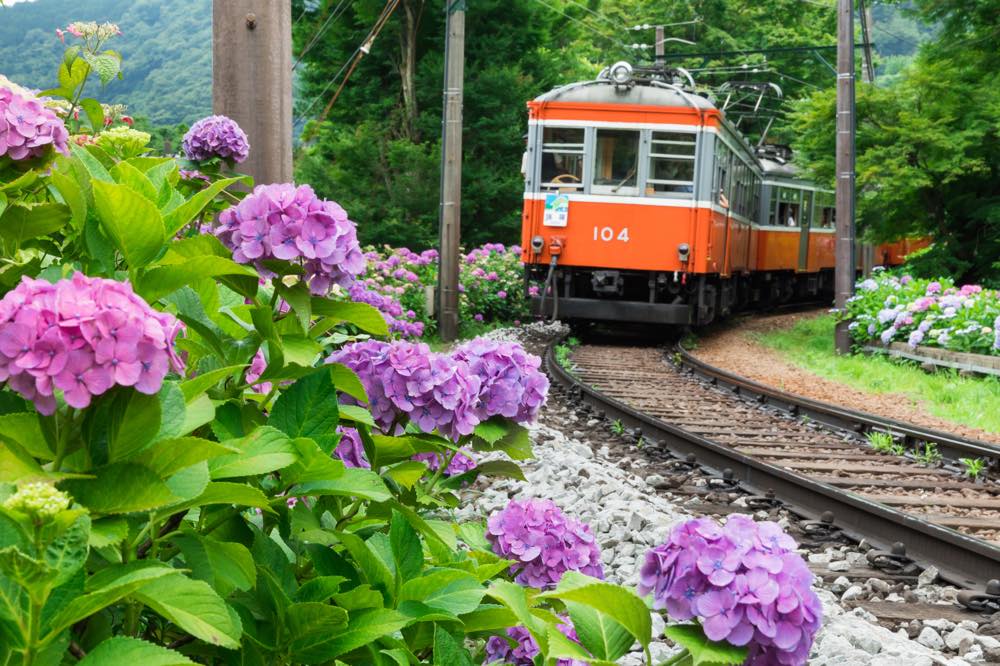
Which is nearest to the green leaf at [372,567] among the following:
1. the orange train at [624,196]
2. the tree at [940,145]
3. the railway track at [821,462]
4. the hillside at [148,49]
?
the railway track at [821,462]

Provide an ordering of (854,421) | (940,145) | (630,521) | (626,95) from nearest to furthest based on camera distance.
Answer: (630,521), (854,421), (626,95), (940,145)

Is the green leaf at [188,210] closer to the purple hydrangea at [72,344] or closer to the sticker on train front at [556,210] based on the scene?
the purple hydrangea at [72,344]

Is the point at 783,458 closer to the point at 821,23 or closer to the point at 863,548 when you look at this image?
the point at 863,548

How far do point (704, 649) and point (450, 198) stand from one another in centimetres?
1353

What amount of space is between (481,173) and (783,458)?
60.9ft

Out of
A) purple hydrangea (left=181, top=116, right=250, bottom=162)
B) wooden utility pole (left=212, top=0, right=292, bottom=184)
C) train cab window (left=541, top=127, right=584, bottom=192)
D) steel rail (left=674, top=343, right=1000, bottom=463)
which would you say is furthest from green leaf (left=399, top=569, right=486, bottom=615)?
train cab window (left=541, top=127, right=584, bottom=192)

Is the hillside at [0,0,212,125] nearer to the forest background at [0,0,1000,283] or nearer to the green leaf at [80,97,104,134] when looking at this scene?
the forest background at [0,0,1000,283]

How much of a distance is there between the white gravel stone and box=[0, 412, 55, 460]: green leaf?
131cm

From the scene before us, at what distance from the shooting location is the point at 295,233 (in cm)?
165

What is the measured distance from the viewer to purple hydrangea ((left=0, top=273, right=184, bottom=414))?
1018mm

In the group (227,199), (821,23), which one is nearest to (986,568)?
(227,199)

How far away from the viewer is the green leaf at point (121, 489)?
1.12m

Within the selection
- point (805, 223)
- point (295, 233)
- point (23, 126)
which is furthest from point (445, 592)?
point (805, 223)

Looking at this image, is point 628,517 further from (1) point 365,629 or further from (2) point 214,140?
(1) point 365,629
